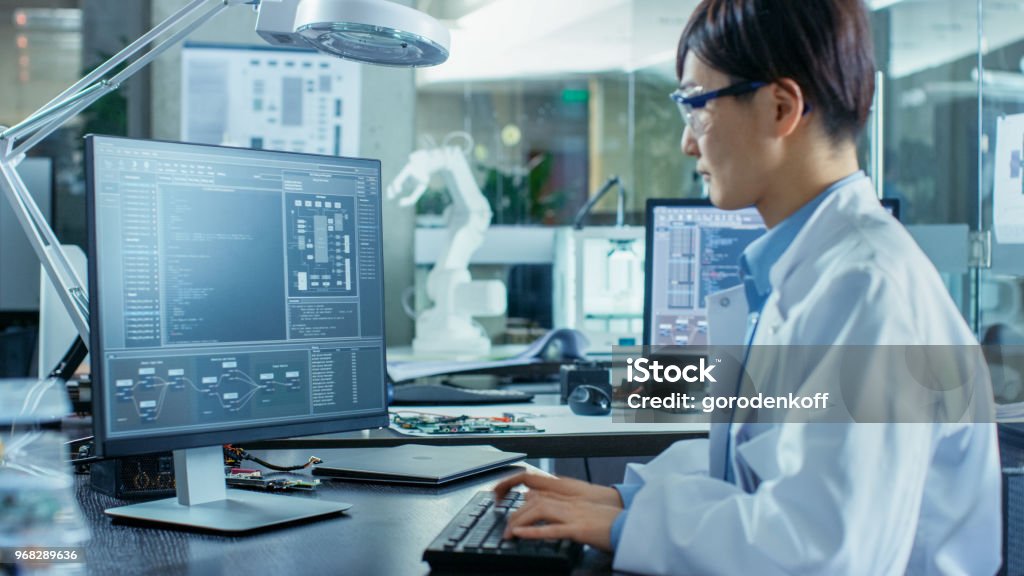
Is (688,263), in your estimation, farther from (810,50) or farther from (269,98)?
(269,98)

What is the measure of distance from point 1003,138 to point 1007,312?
2796 millimetres

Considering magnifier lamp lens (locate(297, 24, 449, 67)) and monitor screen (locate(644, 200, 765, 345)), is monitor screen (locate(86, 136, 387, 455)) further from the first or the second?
monitor screen (locate(644, 200, 765, 345))

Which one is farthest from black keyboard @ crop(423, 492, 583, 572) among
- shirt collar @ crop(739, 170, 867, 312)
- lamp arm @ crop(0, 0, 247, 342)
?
lamp arm @ crop(0, 0, 247, 342)

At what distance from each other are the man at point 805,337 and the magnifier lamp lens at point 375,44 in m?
0.56

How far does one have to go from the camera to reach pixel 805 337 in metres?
0.85

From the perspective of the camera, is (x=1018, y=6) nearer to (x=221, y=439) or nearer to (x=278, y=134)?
(x=278, y=134)

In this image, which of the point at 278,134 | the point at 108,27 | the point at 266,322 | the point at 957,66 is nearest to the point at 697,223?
the point at 266,322

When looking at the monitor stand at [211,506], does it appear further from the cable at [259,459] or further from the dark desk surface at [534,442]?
the dark desk surface at [534,442]

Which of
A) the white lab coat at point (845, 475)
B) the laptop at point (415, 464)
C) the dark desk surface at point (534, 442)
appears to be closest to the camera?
the white lab coat at point (845, 475)

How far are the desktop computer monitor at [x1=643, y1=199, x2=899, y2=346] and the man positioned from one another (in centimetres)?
114

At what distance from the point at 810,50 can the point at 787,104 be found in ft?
0.17

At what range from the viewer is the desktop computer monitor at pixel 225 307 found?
3.51ft

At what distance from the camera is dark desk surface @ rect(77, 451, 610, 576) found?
0.96 m

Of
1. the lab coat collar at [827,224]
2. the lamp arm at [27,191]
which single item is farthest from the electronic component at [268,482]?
the lab coat collar at [827,224]
